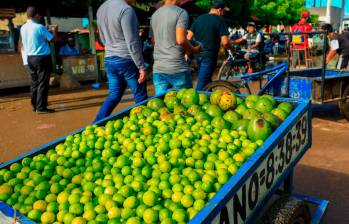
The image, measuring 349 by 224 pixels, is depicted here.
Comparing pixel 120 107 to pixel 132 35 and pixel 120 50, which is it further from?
pixel 132 35

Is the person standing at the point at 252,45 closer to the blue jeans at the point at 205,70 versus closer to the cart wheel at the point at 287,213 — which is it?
the blue jeans at the point at 205,70

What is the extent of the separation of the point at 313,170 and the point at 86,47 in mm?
13178

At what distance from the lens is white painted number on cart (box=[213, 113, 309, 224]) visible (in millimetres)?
1801

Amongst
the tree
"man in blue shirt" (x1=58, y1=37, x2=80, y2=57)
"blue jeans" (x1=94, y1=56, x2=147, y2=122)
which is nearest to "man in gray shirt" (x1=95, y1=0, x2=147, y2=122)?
"blue jeans" (x1=94, y1=56, x2=147, y2=122)

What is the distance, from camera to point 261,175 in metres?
2.09

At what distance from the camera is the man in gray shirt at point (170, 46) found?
3984 mm

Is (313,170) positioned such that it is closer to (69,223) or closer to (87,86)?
(69,223)

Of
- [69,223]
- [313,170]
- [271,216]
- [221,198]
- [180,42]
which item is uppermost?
[180,42]

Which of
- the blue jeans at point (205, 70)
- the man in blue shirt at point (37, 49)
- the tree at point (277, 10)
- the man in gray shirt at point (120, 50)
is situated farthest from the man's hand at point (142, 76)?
the tree at point (277, 10)

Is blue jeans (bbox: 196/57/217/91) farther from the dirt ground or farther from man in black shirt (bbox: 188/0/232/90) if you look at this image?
the dirt ground

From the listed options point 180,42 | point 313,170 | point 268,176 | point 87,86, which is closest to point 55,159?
point 268,176

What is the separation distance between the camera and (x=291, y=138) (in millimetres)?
2479

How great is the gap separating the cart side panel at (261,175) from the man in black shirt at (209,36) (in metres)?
3.42

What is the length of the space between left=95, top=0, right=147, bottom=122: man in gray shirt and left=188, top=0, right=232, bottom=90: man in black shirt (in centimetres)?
177
